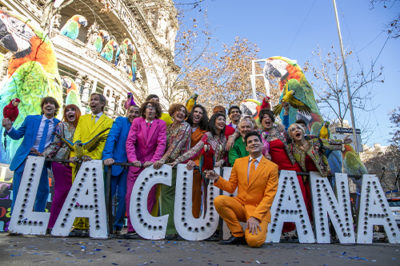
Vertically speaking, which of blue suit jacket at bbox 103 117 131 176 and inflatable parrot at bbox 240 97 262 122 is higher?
inflatable parrot at bbox 240 97 262 122

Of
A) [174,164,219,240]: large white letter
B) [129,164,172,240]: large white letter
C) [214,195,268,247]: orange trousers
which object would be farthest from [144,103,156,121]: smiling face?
[214,195,268,247]: orange trousers

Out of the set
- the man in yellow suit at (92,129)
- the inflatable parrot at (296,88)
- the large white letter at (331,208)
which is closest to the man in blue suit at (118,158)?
the man in yellow suit at (92,129)

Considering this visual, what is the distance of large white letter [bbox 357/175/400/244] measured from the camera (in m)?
3.63

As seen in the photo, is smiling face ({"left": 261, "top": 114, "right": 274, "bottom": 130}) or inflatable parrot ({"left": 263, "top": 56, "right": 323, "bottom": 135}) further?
inflatable parrot ({"left": 263, "top": 56, "right": 323, "bottom": 135})

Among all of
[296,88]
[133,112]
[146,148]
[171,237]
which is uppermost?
[296,88]

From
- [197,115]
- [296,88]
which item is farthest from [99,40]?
[197,115]

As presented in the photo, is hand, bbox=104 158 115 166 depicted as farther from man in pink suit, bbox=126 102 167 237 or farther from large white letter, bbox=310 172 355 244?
large white letter, bbox=310 172 355 244

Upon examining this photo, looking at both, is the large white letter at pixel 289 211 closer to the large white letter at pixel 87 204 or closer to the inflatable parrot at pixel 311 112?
the large white letter at pixel 87 204

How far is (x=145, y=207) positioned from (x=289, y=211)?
189 centimetres

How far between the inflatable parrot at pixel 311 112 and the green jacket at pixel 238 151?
3.35m

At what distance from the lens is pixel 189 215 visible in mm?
3453

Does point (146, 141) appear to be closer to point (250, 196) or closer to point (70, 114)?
point (70, 114)

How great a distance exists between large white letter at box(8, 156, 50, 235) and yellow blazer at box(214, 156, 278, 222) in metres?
2.22

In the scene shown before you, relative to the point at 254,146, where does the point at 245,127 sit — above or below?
above
